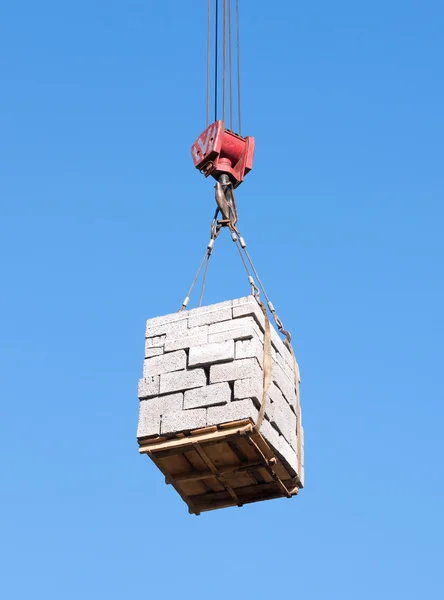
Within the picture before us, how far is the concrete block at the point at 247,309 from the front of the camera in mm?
13562

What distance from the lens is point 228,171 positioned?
1606cm

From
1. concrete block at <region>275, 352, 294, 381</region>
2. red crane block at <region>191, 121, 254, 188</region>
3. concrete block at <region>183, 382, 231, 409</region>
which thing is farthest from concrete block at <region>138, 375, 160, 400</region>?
red crane block at <region>191, 121, 254, 188</region>

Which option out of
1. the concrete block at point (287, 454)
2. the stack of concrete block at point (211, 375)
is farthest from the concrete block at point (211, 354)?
the concrete block at point (287, 454)

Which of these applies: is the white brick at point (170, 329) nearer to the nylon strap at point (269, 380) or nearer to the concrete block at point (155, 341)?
the concrete block at point (155, 341)

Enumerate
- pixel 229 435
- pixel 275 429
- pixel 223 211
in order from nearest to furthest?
pixel 229 435
pixel 275 429
pixel 223 211

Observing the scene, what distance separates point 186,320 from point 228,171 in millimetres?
3095

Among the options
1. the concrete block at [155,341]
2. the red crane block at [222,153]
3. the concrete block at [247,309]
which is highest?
the red crane block at [222,153]

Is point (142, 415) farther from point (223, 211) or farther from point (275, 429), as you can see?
point (223, 211)

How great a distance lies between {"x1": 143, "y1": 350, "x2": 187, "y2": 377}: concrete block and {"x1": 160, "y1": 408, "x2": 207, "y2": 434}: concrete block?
0.61 metres

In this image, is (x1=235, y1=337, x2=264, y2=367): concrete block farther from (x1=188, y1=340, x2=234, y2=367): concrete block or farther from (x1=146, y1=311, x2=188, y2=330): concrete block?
(x1=146, y1=311, x2=188, y2=330): concrete block

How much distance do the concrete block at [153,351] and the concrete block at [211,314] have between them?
49 cm

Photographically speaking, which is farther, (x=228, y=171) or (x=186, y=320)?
(x=228, y=171)

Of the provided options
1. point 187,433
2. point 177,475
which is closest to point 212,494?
point 177,475

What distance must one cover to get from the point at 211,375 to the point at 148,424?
3.28ft
